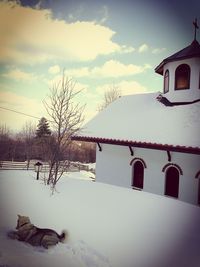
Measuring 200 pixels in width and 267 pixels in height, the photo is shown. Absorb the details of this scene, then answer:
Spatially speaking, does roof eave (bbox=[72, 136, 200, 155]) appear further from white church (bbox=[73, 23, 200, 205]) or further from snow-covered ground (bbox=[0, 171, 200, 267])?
snow-covered ground (bbox=[0, 171, 200, 267])

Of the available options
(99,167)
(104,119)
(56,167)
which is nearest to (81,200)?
(56,167)

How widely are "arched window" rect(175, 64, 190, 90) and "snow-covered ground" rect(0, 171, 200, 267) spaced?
255 centimetres

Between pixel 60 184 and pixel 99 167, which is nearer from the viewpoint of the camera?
pixel 60 184

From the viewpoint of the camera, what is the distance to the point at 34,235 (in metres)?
3.42

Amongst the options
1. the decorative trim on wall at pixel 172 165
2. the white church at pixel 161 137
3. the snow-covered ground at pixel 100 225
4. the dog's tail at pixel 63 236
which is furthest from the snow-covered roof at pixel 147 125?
the dog's tail at pixel 63 236

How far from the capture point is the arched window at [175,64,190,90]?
5302mm

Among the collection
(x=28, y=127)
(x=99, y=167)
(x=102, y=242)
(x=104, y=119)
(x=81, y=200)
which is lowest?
(x=102, y=242)

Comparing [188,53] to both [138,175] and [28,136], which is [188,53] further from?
[28,136]

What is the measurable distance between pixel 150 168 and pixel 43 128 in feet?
7.45

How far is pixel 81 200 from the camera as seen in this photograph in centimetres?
407

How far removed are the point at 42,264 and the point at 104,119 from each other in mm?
3681

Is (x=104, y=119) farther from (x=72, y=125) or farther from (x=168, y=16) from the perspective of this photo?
(x=168, y=16)

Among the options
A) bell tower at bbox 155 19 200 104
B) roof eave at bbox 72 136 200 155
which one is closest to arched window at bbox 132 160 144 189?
roof eave at bbox 72 136 200 155

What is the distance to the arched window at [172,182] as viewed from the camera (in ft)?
15.7
